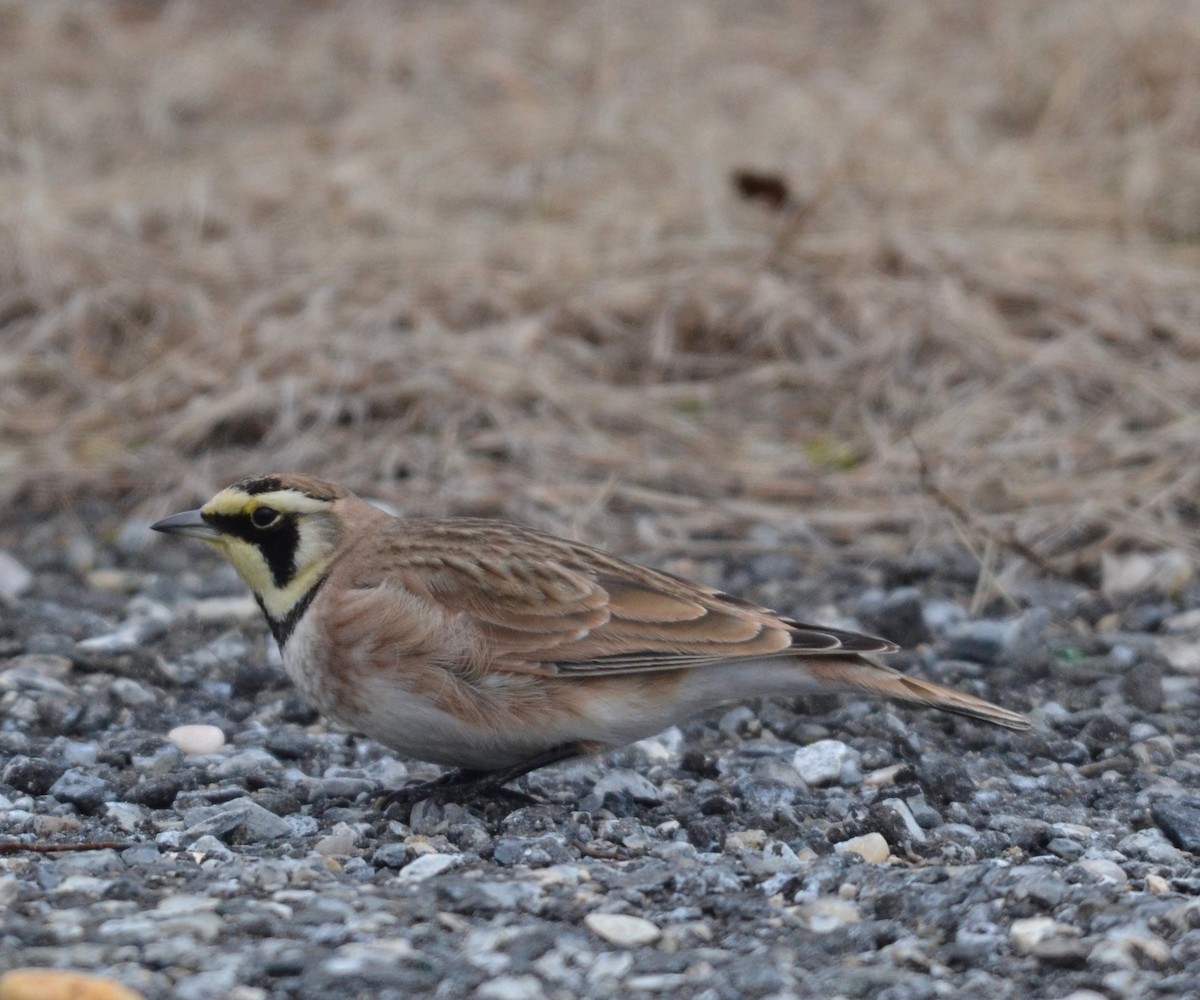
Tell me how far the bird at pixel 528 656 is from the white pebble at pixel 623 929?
0.83m

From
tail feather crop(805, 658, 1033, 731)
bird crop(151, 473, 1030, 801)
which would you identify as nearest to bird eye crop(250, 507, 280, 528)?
bird crop(151, 473, 1030, 801)

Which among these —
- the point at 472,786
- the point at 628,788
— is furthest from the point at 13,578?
the point at 628,788

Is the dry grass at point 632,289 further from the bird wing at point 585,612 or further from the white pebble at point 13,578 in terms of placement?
the bird wing at point 585,612

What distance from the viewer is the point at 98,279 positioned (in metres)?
9.62

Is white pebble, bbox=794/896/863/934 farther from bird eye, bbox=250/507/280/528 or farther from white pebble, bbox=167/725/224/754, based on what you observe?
white pebble, bbox=167/725/224/754

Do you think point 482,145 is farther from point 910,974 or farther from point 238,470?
point 910,974

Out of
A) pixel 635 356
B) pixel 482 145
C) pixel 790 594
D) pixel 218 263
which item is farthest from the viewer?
pixel 482 145

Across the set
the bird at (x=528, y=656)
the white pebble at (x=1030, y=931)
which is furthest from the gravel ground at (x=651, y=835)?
the bird at (x=528, y=656)

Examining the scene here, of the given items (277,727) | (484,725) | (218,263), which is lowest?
(277,727)

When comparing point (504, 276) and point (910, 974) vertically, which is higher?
point (504, 276)

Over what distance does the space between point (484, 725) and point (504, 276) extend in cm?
528

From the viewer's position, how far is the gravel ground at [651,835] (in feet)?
12.7

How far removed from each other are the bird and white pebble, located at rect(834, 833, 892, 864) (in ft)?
1.35

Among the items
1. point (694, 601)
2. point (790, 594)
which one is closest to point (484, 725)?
point (694, 601)
